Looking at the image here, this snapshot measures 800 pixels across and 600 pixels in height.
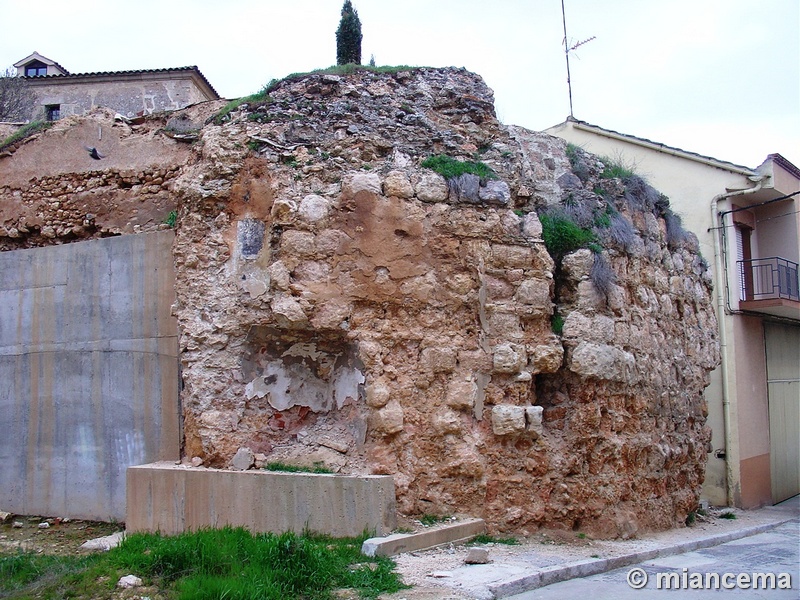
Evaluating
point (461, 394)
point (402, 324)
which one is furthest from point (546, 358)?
point (402, 324)

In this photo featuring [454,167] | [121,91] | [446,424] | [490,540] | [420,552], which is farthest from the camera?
[121,91]

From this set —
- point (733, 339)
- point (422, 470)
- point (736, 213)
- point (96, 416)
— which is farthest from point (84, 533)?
point (736, 213)

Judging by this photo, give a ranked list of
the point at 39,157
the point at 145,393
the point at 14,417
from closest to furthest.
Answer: the point at 145,393
the point at 14,417
the point at 39,157

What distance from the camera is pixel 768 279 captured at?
14.4 meters

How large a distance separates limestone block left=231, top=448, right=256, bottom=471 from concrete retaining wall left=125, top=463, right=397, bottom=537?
0.67 ft

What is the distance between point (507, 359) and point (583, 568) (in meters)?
1.92

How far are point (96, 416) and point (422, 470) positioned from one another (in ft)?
11.5

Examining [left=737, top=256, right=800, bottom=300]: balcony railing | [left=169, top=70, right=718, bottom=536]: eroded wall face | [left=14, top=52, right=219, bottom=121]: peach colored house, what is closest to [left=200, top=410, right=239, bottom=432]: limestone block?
[left=169, top=70, right=718, bottom=536]: eroded wall face

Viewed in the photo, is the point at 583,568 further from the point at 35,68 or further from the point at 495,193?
the point at 35,68

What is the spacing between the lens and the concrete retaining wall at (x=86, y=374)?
7699 millimetres

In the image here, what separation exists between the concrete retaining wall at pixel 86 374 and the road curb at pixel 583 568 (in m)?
3.72

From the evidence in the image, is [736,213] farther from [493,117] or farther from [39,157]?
[39,157]

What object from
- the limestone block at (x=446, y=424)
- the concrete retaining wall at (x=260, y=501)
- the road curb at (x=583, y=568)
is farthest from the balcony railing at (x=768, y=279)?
the concrete retaining wall at (x=260, y=501)

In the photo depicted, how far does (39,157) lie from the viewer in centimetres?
928
